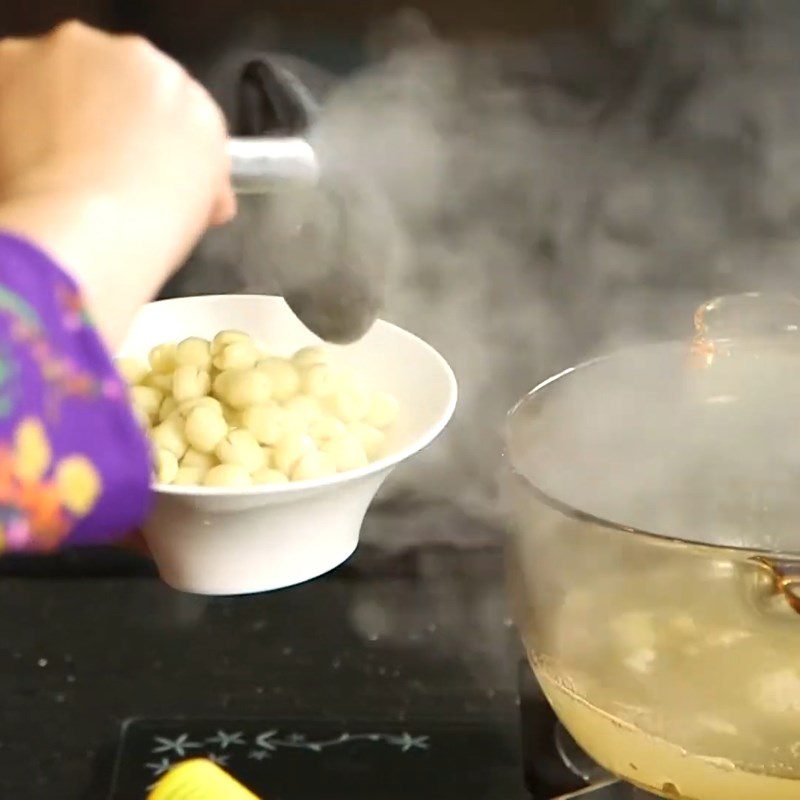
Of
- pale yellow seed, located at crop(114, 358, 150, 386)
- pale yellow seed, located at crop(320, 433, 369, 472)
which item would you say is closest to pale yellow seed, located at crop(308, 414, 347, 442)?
pale yellow seed, located at crop(320, 433, 369, 472)

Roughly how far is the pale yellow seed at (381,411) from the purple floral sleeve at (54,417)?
253 mm

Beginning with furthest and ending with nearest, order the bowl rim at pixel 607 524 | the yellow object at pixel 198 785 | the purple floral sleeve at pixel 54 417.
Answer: the yellow object at pixel 198 785 → the bowl rim at pixel 607 524 → the purple floral sleeve at pixel 54 417

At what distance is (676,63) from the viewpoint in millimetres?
709

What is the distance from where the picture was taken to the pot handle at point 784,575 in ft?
1.45

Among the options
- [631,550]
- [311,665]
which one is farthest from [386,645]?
[631,550]

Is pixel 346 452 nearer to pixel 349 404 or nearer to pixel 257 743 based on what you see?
pixel 349 404

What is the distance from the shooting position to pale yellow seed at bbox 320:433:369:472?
58 centimetres

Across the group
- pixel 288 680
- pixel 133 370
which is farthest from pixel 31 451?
pixel 288 680

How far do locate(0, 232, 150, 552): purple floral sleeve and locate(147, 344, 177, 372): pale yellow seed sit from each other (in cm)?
27

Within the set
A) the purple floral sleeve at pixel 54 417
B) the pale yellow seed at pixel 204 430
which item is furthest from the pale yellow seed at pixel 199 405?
the purple floral sleeve at pixel 54 417

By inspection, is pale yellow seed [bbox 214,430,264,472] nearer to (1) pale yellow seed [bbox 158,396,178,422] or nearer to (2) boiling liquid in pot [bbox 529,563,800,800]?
(1) pale yellow seed [bbox 158,396,178,422]

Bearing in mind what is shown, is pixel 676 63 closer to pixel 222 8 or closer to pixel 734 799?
pixel 222 8

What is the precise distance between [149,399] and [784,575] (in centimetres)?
33

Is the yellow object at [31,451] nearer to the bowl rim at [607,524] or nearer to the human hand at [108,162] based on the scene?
the human hand at [108,162]
